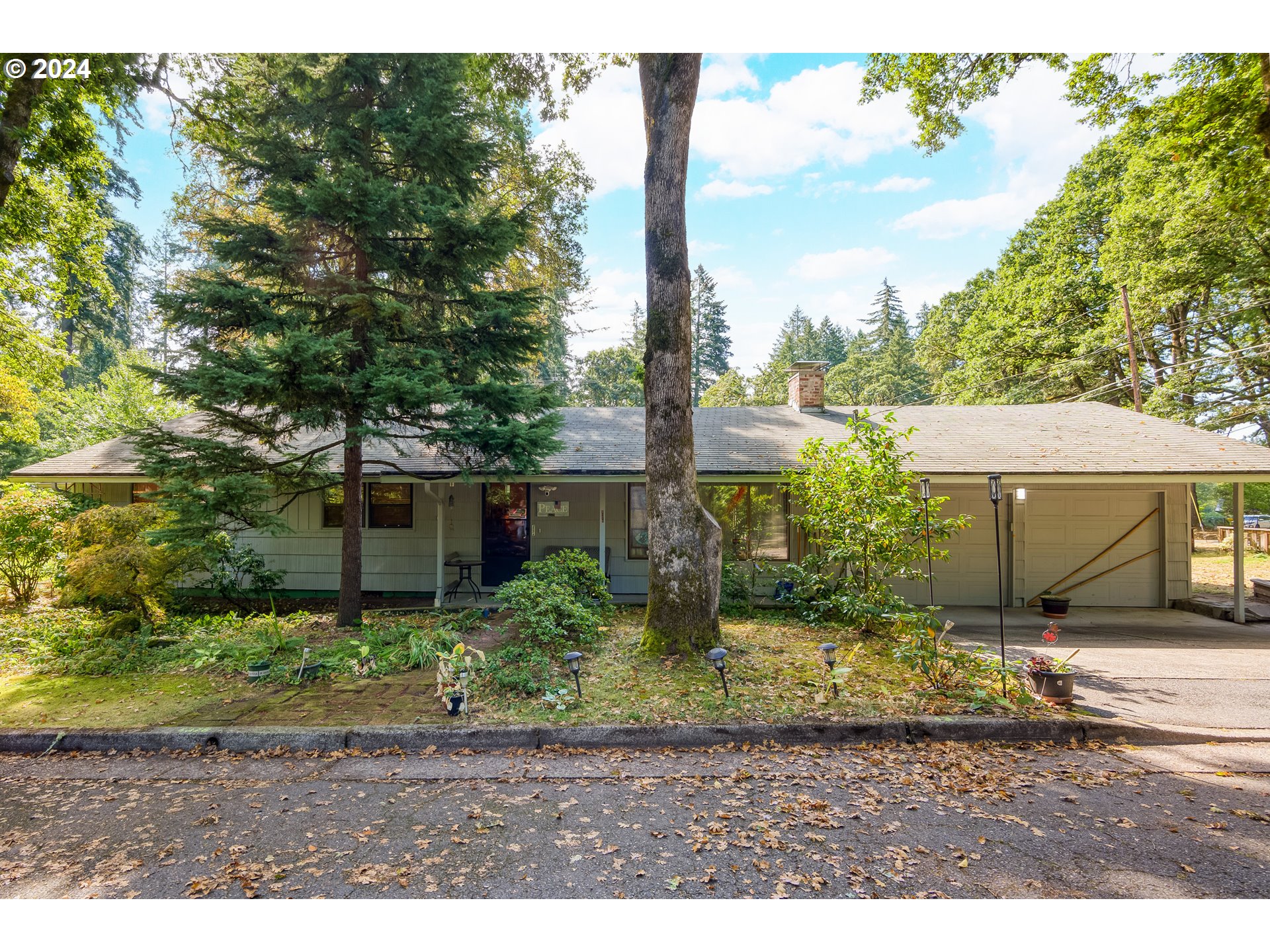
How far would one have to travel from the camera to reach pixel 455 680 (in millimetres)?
4953

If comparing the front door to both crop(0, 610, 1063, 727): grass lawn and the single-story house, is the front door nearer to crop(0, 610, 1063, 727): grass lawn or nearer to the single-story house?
the single-story house

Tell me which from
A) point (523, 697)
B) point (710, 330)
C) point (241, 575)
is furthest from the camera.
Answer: point (710, 330)

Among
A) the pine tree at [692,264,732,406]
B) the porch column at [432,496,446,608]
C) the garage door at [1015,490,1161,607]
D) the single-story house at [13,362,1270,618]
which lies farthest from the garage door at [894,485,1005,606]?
the pine tree at [692,264,732,406]

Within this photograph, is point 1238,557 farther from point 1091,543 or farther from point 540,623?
point 540,623

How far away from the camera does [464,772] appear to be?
156 inches

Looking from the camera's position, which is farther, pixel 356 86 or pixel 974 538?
pixel 974 538

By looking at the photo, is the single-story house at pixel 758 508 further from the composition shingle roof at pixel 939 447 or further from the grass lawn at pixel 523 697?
the grass lawn at pixel 523 697

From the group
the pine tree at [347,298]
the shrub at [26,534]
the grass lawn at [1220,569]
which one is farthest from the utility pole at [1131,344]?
the shrub at [26,534]

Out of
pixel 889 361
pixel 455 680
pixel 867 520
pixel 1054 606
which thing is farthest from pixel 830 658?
pixel 889 361

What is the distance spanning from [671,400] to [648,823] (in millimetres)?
4223

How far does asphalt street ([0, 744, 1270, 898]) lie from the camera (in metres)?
2.71

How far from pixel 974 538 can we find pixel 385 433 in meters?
10.3

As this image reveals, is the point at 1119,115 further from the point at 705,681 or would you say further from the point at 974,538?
the point at 705,681

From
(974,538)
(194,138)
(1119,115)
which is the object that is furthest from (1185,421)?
(194,138)
